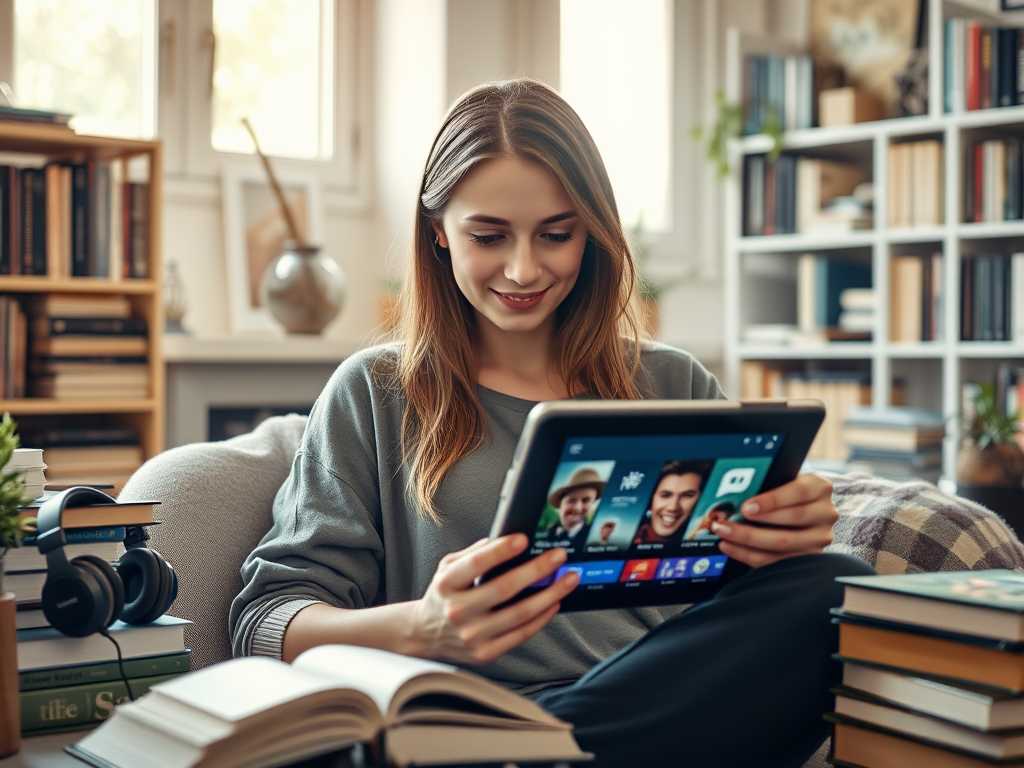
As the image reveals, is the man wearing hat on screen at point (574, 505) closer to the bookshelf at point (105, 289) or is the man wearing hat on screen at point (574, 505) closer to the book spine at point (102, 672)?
the book spine at point (102, 672)

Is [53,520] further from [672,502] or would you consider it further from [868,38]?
[868,38]

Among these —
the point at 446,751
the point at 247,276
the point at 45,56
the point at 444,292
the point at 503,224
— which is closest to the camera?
the point at 446,751

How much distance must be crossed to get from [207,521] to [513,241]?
0.50 metres

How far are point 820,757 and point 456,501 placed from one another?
1.65ft

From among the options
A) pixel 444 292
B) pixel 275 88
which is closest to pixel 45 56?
pixel 275 88

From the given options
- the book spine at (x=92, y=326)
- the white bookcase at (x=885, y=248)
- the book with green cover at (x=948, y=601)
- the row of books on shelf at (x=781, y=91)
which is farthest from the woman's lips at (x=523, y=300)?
the row of books on shelf at (x=781, y=91)

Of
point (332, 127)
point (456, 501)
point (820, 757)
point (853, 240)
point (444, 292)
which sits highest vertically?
point (332, 127)

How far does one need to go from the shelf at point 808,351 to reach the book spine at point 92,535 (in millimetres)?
2618

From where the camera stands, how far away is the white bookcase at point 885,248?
307cm

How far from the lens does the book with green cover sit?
2.98ft

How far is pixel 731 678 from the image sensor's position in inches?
42.9

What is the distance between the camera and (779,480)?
1.09 metres

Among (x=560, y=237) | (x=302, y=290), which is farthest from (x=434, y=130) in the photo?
(x=560, y=237)

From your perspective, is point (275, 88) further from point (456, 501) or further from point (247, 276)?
point (456, 501)
